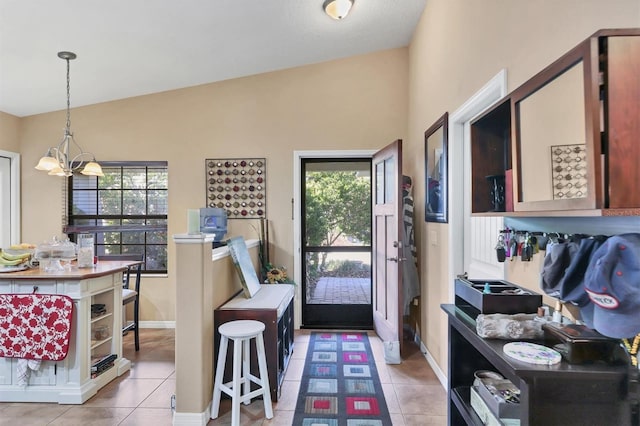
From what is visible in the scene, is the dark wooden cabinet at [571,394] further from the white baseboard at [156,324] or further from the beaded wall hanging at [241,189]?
the white baseboard at [156,324]

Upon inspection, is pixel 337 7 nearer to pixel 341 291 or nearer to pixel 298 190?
pixel 298 190

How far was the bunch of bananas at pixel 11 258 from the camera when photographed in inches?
106

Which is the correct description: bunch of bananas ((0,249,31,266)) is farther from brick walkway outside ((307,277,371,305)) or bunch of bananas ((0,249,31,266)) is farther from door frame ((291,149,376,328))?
brick walkway outside ((307,277,371,305))

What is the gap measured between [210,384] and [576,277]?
2.22 metres

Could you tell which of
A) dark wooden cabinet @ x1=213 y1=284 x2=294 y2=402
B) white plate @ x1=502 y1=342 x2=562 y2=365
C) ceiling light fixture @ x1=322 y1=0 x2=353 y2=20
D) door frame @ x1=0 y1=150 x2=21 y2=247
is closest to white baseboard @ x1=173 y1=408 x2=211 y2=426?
dark wooden cabinet @ x1=213 y1=284 x2=294 y2=402

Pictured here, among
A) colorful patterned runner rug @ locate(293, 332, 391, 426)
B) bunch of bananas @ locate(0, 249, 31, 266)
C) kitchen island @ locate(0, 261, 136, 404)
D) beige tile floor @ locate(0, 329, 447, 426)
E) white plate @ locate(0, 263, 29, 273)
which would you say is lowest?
beige tile floor @ locate(0, 329, 447, 426)

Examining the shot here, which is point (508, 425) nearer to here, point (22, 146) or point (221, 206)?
point (221, 206)

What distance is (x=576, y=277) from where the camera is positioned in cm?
113

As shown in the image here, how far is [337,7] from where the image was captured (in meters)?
2.78

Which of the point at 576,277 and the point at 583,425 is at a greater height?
the point at 576,277

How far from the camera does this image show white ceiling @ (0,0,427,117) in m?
2.60

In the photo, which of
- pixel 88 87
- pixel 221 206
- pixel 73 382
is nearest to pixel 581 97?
pixel 73 382

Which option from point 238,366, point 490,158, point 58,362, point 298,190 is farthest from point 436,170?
point 58,362

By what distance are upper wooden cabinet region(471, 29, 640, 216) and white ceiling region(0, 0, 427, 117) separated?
91.4 inches
